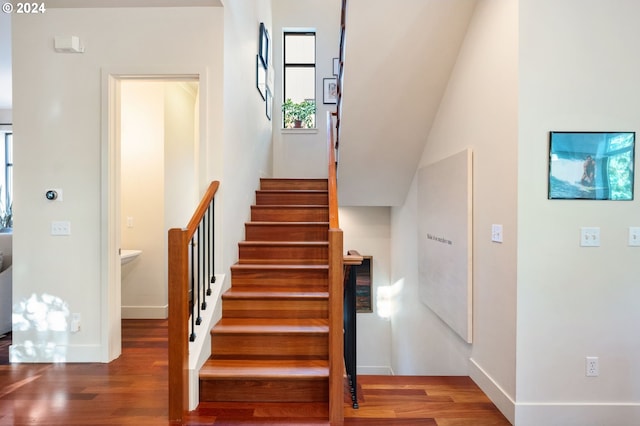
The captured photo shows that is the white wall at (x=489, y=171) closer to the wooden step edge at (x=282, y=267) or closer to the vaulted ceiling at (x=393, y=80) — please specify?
the vaulted ceiling at (x=393, y=80)

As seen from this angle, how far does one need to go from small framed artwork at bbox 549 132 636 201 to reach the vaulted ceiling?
4.15ft

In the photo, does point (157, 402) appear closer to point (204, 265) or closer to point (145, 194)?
point (204, 265)

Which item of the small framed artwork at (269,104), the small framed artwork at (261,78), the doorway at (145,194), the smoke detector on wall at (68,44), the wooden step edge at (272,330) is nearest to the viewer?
the wooden step edge at (272,330)

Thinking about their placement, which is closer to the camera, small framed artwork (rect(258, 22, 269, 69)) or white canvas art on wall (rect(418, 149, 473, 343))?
white canvas art on wall (rect(418, 149, 473, 343))

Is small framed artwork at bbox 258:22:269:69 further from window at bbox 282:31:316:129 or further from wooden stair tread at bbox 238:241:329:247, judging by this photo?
wooden stair tread at bbox 238:241:329:247

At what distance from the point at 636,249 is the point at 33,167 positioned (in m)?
4.31

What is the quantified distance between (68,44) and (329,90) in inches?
151

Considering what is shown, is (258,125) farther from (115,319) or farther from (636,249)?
(636,249)

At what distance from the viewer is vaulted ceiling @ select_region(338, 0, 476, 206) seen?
267cm

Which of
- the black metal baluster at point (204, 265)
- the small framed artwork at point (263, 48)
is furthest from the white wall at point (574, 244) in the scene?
the small framed artwork at point (263, 48)

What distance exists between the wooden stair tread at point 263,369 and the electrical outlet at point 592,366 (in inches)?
61.6

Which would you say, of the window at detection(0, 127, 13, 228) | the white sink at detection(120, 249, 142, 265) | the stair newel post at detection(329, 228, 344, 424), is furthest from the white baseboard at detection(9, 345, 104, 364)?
the window at detection(0, 127, 13, 228)

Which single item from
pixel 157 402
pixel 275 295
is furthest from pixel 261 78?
pixel 157 402

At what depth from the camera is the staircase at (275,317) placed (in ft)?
7.41
